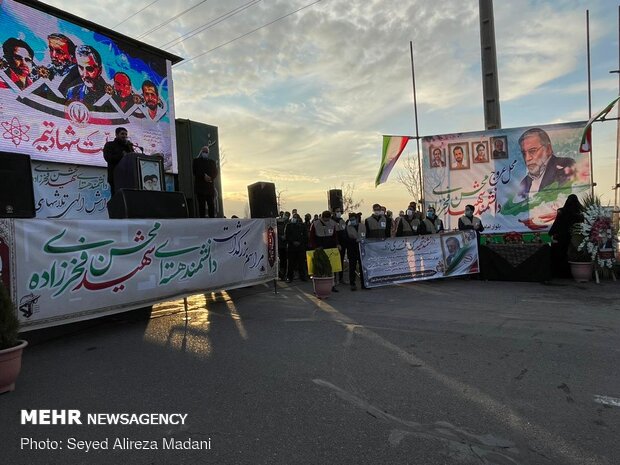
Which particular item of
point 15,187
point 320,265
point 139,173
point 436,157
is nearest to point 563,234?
point 436,157

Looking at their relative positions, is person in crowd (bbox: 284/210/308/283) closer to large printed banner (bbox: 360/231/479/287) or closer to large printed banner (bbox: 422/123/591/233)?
large printed banner (bbox: 360/231/479/287)

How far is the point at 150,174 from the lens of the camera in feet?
28.9

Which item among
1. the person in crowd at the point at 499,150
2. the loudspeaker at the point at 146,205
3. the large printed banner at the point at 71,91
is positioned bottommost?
the loudspeaker at the point at 146,205

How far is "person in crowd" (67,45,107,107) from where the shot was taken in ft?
34.2

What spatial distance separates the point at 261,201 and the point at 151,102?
4387mm

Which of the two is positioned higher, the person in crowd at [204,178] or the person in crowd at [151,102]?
the person in crowd at [151,102]

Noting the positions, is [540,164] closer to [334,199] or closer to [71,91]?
[334,199]

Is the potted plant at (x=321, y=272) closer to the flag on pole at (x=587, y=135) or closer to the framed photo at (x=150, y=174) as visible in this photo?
the framed photo at (x=150, y=174)

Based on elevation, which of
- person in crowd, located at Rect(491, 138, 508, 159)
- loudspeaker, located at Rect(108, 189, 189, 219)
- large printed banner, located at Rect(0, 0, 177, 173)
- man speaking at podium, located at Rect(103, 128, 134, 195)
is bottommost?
loudspeaker, located at Rect(108, 189, 189, 219)

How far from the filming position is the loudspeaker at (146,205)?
7469mm

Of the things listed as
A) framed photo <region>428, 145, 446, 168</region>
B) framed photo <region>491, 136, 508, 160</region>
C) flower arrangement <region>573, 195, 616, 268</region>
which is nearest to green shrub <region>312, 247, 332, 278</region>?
flower arrangement <region>573, 195, 616, 268</region>

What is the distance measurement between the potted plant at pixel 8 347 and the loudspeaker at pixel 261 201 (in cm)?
715

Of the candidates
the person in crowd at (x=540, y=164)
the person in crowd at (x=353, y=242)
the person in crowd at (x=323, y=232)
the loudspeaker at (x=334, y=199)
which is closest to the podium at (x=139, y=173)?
the person in crowd at (x=323, y=232)

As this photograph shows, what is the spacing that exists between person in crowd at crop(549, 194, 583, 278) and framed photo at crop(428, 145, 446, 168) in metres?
4.91
